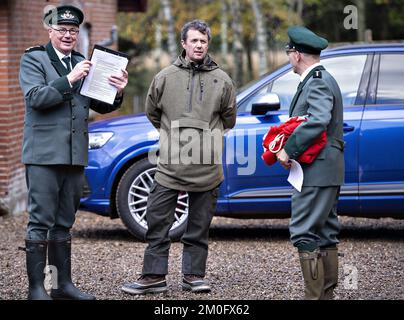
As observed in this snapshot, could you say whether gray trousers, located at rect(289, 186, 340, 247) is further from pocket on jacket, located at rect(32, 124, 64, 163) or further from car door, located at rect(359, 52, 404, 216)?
car door, located at rect(359, 52, 404, 216)

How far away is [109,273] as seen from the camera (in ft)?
25.1

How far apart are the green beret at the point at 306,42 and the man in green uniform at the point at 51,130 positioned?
120cm

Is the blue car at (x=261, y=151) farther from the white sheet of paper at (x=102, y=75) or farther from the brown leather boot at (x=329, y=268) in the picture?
the brown leather boot at (x=329, y=268)

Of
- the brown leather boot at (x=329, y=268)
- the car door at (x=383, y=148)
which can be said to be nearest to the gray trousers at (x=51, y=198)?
the brown leather boot at (x=329, y=268)

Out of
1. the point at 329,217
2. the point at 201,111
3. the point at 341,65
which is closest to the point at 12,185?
the point at 341,65

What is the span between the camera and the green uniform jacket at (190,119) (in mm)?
6703

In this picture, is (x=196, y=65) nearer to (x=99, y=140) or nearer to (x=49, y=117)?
(x=49, y=117)

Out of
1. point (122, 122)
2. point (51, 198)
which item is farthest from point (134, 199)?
point (51, 198)

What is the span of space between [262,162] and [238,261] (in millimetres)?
1109

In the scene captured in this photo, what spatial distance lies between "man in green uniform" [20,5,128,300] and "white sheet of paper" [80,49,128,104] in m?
0.05

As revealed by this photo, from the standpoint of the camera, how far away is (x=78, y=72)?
616 cm

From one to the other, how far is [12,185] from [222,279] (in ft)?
14.6

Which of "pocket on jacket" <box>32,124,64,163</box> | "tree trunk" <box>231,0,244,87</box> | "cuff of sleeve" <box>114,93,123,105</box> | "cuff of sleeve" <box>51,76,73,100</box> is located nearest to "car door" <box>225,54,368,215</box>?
"cuff of sleeve" <box>114,93,123,105</box>
